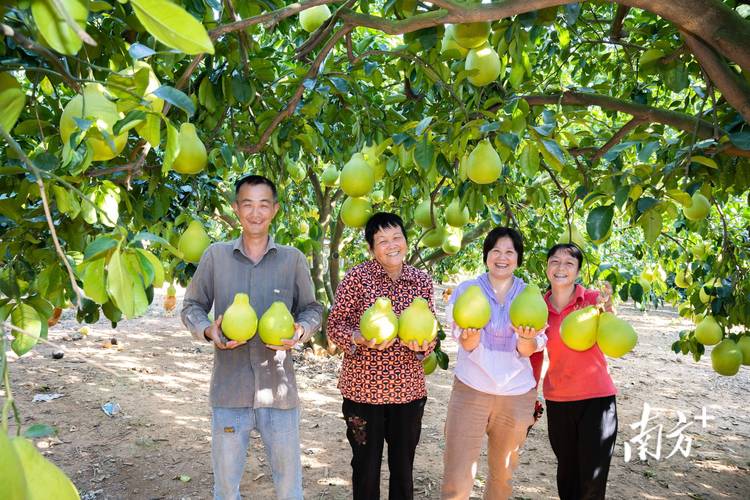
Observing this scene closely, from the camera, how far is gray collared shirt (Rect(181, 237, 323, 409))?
264 centimetres

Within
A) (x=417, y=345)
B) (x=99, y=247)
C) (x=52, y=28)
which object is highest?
(x=52, y=28)

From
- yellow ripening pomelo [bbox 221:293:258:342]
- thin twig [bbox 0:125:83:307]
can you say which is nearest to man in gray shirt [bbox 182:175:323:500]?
yellow ripening pomelo [bbox 221:293:258:342]

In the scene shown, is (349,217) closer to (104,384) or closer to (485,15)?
(485,15)

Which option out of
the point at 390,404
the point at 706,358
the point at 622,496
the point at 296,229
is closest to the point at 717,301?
the point at 622,496

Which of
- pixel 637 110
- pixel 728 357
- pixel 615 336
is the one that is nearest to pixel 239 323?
pixel 615 336

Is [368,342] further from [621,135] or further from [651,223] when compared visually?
[621,135]

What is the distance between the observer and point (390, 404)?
2959 millimetres

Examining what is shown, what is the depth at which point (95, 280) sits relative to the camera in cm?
100

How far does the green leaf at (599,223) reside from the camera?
5.99ft

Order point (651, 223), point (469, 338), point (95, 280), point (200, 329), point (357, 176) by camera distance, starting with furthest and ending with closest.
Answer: point (469, 338) → point (200, 329) → point (357, 176) → point (651, 223) → point (95, 280)

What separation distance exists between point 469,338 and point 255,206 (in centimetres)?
121

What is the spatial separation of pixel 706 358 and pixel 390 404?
28.1ft

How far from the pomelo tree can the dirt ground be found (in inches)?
48.9

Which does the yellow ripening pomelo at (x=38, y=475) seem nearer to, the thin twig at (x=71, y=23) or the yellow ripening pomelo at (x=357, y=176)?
the thin twig at (x=71, y=23)
